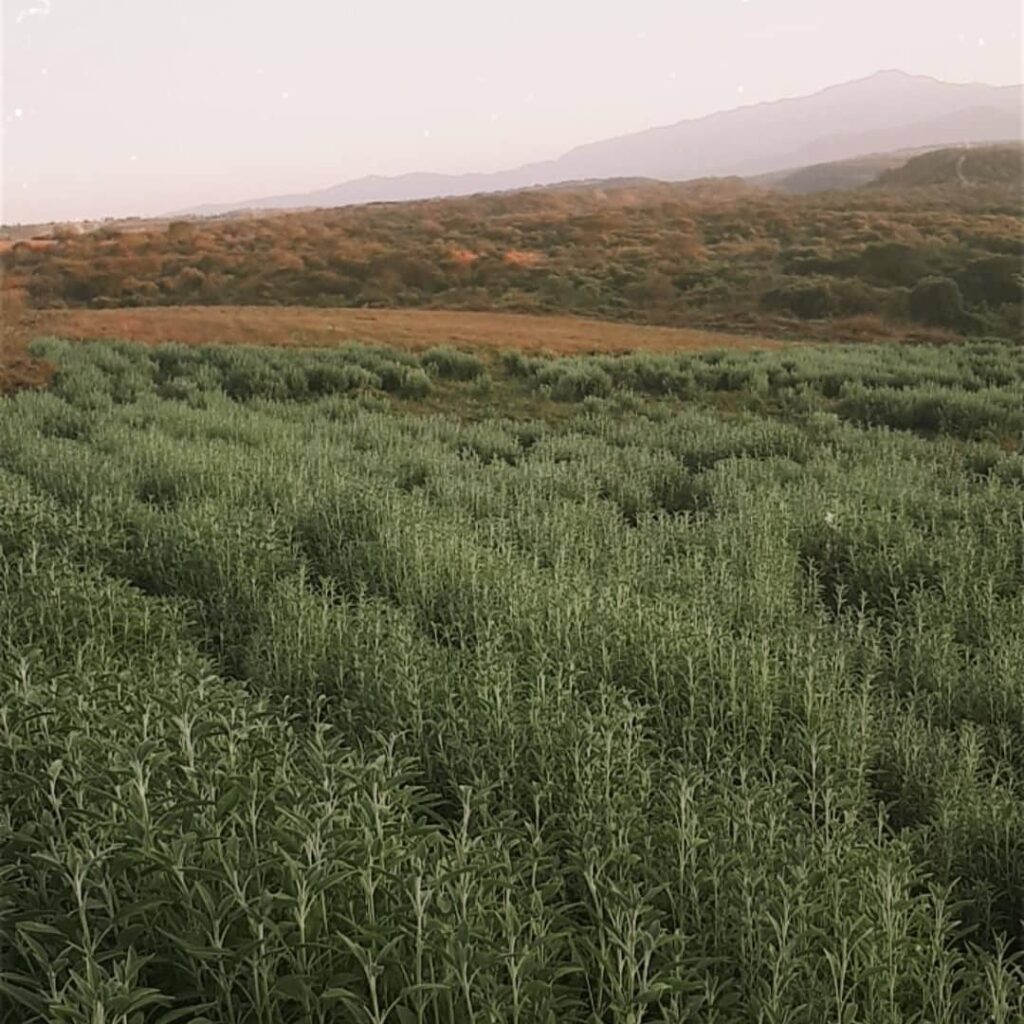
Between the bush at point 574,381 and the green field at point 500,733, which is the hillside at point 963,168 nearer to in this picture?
the bush at point 574,381

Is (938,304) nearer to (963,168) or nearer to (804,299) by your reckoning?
(804,299)

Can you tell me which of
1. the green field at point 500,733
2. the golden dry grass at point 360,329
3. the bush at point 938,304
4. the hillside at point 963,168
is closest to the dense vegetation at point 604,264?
the bush at point 938,304

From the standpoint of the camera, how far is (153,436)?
733 cm

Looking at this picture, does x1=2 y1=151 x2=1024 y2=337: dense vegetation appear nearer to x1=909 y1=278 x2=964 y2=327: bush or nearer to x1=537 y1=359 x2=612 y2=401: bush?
x1=909 y1=278 x2=964 y2=327: bush

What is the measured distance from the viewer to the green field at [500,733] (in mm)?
1831

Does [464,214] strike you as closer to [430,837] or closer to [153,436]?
[153,436]

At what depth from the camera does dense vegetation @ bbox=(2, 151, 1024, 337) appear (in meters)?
16.0

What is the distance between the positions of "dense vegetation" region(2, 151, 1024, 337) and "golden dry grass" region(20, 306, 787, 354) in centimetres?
97

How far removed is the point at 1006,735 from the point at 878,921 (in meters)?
1.63

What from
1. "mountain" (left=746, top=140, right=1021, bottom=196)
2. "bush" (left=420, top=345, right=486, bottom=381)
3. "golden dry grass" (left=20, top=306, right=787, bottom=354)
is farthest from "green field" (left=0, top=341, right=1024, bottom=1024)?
"mountain" (left=746, top=140, right=1021, bottom=196)

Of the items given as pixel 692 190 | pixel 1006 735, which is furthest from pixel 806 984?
pixel 692 190

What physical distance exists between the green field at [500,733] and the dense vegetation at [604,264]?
840 centimetres

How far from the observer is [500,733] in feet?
9.86

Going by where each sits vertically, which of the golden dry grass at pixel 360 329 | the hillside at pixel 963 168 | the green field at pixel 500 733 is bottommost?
the green field at pixel 500 733
